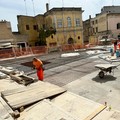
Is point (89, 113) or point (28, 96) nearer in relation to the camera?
point (89, 113)

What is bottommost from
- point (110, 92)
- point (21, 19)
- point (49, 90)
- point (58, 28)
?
point (110, 92)

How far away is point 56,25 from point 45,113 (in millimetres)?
32260

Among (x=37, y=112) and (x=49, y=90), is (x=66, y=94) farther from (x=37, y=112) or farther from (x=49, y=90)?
(x=37, y=112)

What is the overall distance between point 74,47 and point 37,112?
25335mm

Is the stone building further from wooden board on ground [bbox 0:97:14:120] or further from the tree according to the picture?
wooden board on ground [bbox 0:97:14:120]

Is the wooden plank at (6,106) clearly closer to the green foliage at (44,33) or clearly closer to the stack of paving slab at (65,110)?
the stack of paving slab at (65,110)

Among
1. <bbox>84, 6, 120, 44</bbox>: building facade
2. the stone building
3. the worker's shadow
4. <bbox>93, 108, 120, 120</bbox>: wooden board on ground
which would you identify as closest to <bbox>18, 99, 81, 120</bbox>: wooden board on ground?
<bbox>93, 108, 120, 120</bbox>: wooden board on ground

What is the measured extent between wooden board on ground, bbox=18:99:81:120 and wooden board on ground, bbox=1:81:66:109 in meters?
0.35

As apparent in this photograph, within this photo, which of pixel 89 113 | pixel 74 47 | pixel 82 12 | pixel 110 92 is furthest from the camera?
pixel 82 12

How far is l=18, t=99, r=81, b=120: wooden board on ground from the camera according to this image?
4.83m

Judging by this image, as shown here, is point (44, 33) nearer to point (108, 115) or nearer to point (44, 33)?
point (44, 33)

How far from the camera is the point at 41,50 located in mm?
27359

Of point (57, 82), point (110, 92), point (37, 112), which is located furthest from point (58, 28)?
point (37, 112)

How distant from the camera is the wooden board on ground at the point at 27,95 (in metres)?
5.79
